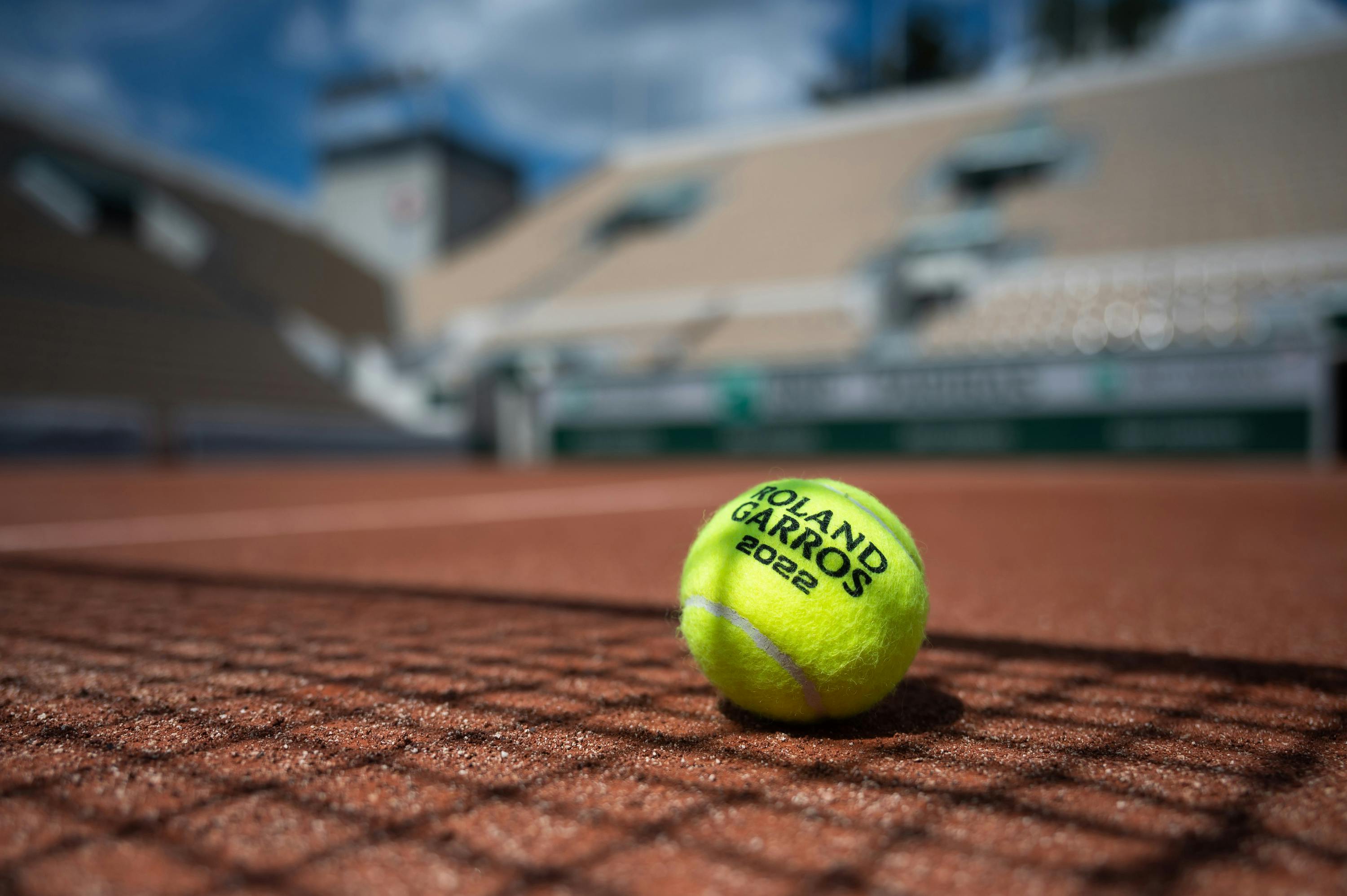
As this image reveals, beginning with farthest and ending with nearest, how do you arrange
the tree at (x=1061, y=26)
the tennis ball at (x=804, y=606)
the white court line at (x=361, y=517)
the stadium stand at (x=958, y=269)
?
the tree at (x=1061, y=26)
the stadium stand at (x=958, y=269)
the white court line at (x=361, y=517)
the tennis ball at (x=804, y=606)

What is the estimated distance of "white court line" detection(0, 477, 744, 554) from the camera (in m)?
4.92

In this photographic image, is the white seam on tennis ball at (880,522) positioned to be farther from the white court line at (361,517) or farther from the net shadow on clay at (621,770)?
the white court line at (361,517)

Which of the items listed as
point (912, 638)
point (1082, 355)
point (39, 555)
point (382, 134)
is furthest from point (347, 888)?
point (382, 134)

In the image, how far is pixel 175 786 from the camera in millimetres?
1434

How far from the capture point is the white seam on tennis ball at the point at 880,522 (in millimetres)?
1778

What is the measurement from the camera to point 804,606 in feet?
5.31

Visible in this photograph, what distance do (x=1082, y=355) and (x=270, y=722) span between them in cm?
1102

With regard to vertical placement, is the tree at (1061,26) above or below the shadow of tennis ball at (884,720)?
above

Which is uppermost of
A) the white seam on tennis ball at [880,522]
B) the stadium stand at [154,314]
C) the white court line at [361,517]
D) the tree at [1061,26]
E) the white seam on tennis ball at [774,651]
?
the tree at [1061,26]

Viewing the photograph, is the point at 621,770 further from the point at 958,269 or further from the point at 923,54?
the point at 923,54

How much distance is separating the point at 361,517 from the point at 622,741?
5023 mm

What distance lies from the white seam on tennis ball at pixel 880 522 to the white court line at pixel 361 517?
4.10m

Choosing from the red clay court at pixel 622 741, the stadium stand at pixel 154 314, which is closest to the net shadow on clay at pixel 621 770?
the red clay court at pixel 622 741

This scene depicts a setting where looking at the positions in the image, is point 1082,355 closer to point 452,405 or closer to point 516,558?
point 516,558
